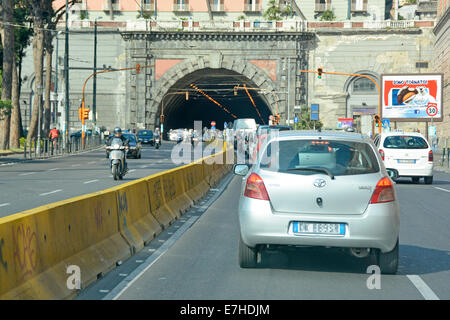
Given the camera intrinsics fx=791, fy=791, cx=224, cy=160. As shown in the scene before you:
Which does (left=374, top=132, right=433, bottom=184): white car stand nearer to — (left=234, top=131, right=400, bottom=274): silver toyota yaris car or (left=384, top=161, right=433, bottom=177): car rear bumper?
(left=384, top=161, right=433, bottom=177): car rear bumper

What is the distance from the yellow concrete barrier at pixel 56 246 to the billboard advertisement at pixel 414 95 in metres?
44.1

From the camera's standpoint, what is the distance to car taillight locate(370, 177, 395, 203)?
28.5 ft

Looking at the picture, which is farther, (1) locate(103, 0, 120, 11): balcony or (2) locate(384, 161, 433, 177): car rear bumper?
(1) locate(103, 0, 120, 11): balcony

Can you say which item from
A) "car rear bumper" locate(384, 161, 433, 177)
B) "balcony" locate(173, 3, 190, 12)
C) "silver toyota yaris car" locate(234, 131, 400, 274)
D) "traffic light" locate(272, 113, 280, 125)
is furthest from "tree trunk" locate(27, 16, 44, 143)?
"silver toyota yaris car" locate(234, 131, 400, 274)

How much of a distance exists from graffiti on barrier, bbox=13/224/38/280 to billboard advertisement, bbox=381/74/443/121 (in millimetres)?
46464

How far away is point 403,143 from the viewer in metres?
26.6

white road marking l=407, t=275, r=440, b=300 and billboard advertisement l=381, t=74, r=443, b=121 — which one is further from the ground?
billboard advertisement l=381, t=74, r=443, b=121

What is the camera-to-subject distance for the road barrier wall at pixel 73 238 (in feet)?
20.5

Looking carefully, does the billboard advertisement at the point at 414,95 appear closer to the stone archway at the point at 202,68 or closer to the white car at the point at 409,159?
the stone archway at the point at 202,68

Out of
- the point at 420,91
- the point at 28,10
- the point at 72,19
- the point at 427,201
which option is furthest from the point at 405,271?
the point at 72,19

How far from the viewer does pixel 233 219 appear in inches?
591

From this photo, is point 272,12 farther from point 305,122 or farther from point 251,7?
point 305,122

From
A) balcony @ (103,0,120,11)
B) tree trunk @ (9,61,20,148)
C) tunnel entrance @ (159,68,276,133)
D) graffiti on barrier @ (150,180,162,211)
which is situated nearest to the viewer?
graffiti on barrier @ (150,180,162,211)

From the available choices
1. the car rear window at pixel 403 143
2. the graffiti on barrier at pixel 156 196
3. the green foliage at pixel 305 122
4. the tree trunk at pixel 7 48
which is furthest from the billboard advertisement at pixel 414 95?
the graffiti on barrier at pixel 156 196
